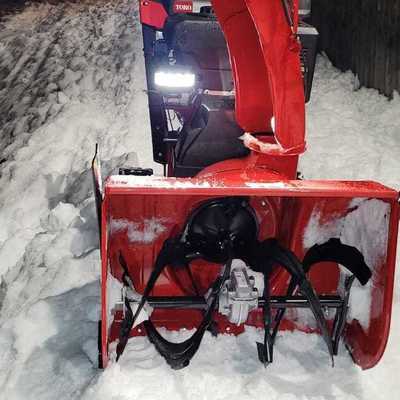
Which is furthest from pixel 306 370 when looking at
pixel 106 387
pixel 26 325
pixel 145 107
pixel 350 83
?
pixel 350 83

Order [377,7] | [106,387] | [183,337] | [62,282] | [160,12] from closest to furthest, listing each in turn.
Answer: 1. [106,387]
2. [183,337]
3. [62,282]
4. [160,12]
5. [377,7]

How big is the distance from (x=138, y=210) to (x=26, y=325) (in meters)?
1.22

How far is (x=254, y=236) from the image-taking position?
11.3 ft

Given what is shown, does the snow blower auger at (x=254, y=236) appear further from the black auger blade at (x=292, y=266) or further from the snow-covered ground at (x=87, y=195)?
the snow-covered ground at (x=87, y=195)

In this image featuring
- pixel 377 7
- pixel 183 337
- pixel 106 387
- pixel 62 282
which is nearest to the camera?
pixel 106 387

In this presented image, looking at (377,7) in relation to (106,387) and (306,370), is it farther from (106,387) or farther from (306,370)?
(106,387)

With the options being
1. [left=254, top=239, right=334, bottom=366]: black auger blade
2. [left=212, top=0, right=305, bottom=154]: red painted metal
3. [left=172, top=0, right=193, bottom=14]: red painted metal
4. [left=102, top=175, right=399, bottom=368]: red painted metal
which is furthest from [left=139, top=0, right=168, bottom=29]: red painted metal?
[left=254, top=239, right=334, bottom=366]: black auger blade

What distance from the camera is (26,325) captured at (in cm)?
372

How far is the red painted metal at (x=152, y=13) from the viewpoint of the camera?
508 cm

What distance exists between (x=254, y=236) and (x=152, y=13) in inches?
107

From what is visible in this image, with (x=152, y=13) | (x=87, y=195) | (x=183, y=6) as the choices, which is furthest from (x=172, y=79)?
(x=87, y=195)

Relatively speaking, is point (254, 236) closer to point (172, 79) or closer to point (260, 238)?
point (260, 238)

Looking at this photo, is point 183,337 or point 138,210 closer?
point 138,210

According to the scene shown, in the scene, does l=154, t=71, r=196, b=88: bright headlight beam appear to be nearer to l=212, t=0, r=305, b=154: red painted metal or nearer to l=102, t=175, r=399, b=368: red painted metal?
l=212, t=0, r=305, b=154: red painted metal
